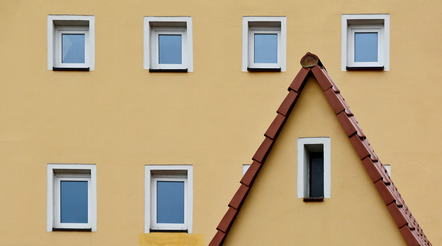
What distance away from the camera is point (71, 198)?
2434 cm

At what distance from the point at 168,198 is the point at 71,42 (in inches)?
123

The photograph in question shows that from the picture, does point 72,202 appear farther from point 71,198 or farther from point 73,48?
point 73,48

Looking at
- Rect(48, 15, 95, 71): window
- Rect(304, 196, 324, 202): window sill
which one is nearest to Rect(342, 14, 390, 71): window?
Rect(48, 15, 95, 71): window

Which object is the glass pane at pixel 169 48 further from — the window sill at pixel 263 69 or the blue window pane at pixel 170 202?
the blue window pane at pixel 170 202

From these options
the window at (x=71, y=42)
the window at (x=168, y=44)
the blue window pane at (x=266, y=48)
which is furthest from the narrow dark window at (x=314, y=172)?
the window at (x=71, y=42)

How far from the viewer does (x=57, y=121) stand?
79.4 ft

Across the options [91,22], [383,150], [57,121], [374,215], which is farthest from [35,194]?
→ [374,215]

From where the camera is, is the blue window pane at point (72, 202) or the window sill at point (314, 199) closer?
the window sill at point (314, 199)

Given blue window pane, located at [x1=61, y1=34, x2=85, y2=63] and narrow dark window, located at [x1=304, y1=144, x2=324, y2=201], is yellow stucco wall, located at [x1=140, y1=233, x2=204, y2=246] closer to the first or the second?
blue window pane, located at [x1=61, y1=34, x2=85, y2=63]

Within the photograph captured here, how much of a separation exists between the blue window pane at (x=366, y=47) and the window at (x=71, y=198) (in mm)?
4853

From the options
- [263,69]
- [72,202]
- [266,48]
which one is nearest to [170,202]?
[72,202]

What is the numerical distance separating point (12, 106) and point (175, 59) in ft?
9.39

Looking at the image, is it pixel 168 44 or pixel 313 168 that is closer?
pixel 313 168

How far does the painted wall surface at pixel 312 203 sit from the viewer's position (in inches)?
715
